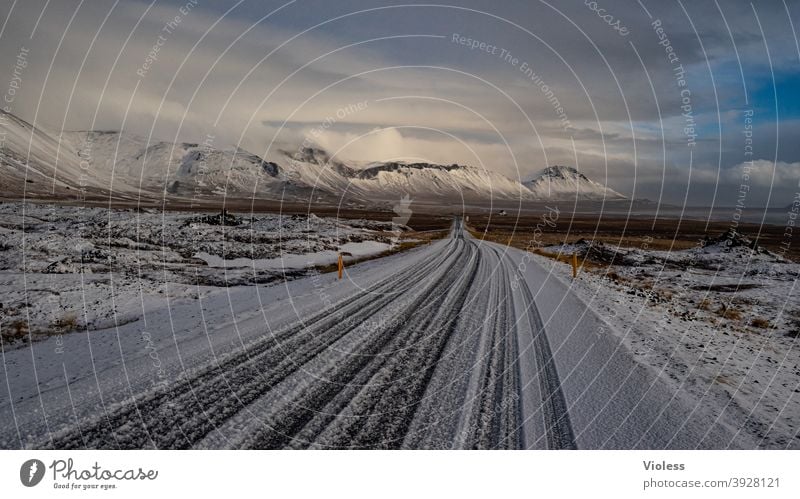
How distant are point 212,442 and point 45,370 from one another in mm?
4571

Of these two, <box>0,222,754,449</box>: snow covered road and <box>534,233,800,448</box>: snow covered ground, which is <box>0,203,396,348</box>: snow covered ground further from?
<box>534,233,800,448</box>: snow covered ground

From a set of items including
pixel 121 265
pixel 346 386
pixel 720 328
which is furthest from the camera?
pixel 121 265

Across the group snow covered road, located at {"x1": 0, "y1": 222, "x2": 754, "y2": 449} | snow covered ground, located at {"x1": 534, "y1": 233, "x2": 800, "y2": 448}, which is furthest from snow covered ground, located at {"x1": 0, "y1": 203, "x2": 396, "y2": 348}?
snow covered ground, located at {"x1": 534, "y1": 233, "x2": 800, "y2": 448}

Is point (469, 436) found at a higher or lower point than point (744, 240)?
lower

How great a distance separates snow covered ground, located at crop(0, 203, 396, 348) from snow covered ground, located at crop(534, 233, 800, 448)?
12.5 meters

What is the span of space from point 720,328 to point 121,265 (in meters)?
A: 21.4

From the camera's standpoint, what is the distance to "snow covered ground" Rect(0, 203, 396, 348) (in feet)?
38.7

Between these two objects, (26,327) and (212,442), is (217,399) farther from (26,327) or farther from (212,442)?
(26,327)

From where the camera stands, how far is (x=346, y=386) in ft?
22.6
